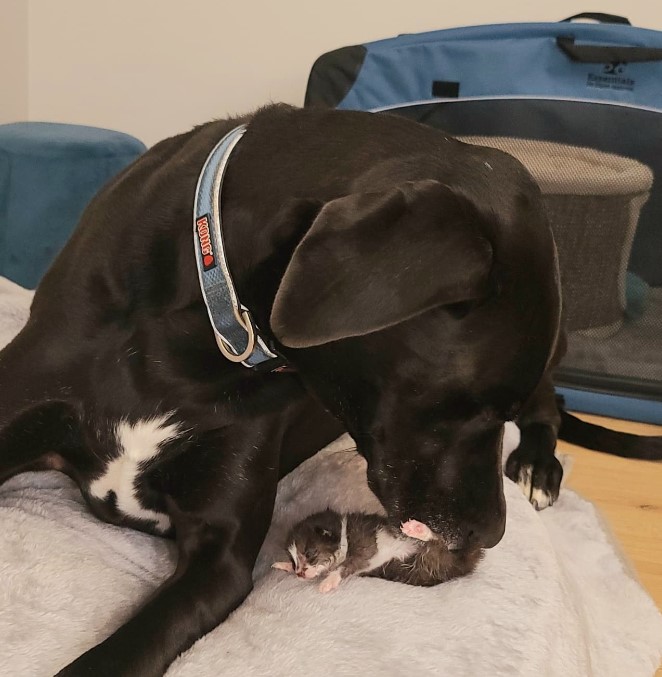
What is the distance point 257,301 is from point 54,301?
13.5 inches

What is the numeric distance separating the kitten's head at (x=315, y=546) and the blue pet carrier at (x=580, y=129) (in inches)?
41.4

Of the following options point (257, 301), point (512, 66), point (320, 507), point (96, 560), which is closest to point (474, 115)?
point (512, 66)

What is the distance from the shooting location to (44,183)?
2.27 meters

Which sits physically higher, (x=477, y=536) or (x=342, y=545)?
(x=477, y=536)

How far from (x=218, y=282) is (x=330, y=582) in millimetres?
501

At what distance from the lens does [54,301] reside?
3.87ft

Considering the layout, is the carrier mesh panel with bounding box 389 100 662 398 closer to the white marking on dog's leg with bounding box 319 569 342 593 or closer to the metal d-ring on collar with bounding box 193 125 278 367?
the white marking on dog's leg with bounding box 319 569 342 593

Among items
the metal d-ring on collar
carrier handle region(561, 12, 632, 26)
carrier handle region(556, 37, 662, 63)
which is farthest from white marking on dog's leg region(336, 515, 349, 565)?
carrier handle region(561, 12, 632, 26)

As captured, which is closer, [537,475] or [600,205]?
[537,475]

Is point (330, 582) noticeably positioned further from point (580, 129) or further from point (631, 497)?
point (580, 129)

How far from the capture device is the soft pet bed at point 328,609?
1.09 metres

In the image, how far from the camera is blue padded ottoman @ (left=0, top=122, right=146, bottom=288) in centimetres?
225

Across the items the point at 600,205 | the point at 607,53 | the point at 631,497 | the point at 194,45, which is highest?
the point at 607,53

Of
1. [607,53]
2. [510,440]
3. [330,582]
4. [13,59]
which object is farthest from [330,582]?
[13,59]
